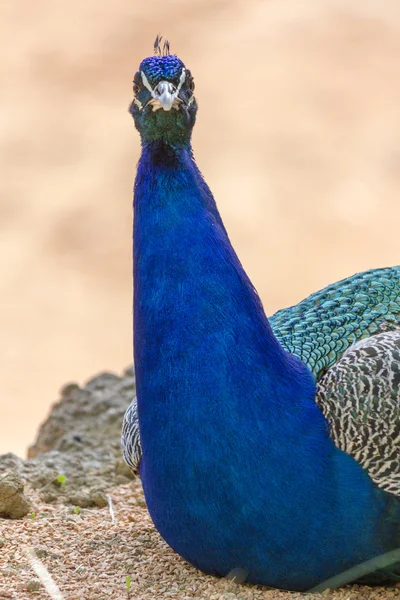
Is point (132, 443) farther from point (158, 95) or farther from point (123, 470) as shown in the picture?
point (158, 95)

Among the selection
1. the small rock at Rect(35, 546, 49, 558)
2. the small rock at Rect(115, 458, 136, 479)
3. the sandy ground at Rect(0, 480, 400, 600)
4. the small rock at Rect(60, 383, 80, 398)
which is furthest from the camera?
the small rock at Rect(60, 383, 80, 398)

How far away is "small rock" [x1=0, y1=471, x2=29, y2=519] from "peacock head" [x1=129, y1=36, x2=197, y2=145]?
2.34 meters

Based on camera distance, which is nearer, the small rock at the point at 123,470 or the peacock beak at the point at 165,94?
the peacock beak at the point at 165,94

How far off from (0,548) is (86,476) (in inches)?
67.3

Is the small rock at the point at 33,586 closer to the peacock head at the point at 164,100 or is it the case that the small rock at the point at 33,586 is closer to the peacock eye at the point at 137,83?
the peacock head at the point at 164,100

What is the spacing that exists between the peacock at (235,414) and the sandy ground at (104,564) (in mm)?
111

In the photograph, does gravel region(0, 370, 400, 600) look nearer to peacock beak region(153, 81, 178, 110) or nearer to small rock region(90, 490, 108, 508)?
small rock region(90, 490, 108, 508)

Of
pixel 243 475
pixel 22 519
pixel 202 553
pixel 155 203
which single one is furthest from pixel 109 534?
pixel 155 203

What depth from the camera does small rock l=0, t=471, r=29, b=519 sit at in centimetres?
628

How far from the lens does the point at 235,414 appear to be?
4820 millimetres

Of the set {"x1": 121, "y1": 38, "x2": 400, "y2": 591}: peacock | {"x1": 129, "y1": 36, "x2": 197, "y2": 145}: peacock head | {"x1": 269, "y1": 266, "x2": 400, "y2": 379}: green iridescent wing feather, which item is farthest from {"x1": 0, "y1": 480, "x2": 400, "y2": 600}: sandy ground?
{"x1": 129, "y1": 36, "x2": 197, "y2": 145}: peacock head

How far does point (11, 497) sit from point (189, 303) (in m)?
2.13

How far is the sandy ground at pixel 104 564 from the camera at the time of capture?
511 cm

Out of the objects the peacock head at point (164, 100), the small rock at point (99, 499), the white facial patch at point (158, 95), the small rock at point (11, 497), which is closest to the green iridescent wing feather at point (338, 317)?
the peacock head at point (164, 100)
